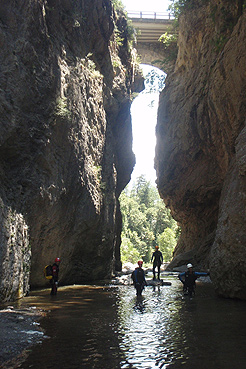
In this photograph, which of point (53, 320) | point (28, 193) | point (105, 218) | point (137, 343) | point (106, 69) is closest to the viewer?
point (137, 343)

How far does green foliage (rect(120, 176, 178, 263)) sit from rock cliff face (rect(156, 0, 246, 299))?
74.8 feet

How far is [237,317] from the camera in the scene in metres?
7.18

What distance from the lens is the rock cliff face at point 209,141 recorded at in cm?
1017

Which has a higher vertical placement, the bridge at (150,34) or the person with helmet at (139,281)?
the bridge at (150,34)

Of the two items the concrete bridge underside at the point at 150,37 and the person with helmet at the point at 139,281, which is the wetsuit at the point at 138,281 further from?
the concrete bridge underside at the point at 150,37

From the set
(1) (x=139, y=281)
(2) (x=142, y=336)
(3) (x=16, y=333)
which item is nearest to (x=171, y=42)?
(1) (x=139, y=281)

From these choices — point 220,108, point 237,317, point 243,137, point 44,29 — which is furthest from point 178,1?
point 237,317

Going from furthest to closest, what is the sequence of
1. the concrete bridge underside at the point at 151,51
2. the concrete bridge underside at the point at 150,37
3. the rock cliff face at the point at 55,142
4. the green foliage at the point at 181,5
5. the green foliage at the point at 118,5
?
1. the concrete bridge underside at the point at 151,51
2. the concrete bridge underside at the point at 150,37
3. the green foliage at the point at 118,5
4. the green foliage at the point at 181,5
5. the rock cliff face at the point at 55,142

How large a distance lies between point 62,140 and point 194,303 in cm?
831

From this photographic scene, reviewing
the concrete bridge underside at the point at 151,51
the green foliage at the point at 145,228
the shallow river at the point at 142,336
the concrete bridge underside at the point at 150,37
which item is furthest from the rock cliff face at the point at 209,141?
the green foliage at the point at 145,228

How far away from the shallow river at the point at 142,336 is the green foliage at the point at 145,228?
3896cm

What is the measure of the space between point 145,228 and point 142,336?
62143 millimetres

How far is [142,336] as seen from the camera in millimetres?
5762

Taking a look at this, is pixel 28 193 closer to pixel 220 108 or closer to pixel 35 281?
pixel 35 281
